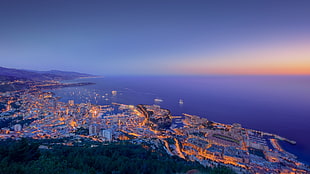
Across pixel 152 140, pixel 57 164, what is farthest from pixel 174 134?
pixel 57 164

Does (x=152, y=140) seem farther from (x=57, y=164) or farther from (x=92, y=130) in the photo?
(x=57, y=164)

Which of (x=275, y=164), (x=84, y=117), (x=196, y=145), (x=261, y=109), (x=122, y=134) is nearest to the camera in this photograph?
(x=275, y=164)

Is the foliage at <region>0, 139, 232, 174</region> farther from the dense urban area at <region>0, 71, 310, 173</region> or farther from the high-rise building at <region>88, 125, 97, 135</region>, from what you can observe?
Answer: the high-rise building at <region>88, 125, 97, 135</region>

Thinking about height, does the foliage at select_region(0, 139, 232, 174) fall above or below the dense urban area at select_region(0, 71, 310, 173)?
above

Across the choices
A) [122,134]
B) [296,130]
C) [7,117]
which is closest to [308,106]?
[296,130]

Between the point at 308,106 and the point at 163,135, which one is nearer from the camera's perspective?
the point at 163,135

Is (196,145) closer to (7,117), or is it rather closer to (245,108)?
(245,108)

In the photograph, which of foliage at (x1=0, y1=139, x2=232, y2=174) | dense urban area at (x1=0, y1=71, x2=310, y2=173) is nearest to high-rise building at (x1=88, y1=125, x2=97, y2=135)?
dense urban area at (x1=0, y1=71, x2=310, y2=173)
